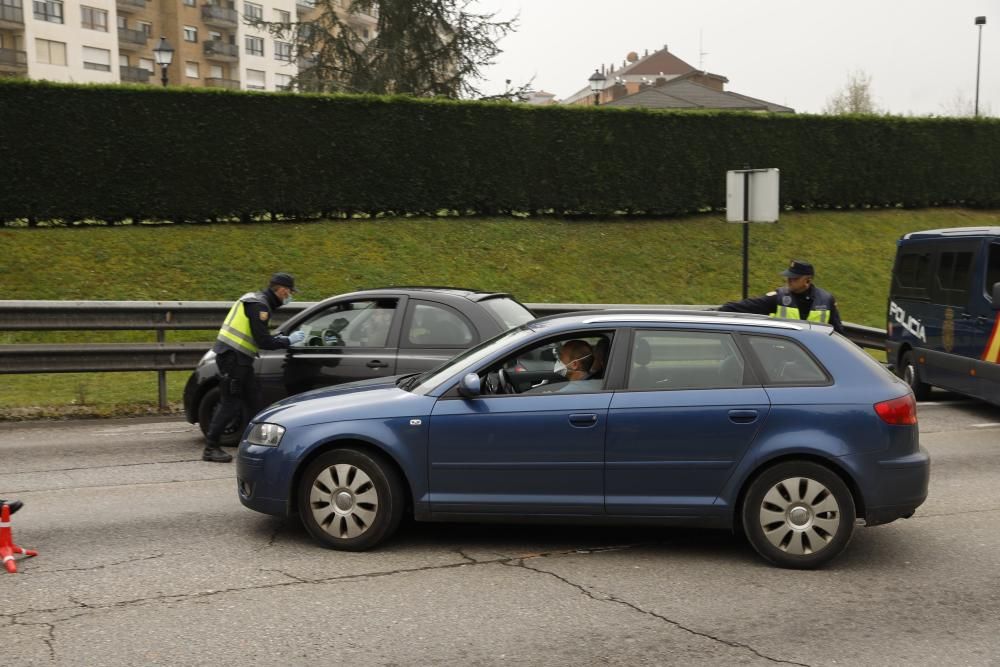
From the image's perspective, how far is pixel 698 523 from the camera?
6.32 m

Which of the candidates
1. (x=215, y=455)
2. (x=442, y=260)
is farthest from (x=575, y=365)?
(x=442, y=260)

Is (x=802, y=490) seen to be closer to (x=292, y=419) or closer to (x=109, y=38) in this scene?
(x=292, y=419)

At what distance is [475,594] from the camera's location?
5730 millimetres

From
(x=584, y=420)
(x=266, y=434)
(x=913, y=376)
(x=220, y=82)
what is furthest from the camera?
(x=220, y=82)

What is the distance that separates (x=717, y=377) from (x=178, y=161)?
17767mm

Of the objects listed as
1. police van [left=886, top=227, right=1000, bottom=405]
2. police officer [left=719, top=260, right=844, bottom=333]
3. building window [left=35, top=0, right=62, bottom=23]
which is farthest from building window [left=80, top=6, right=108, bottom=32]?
police officer [left=719, top=260, right=844, bottom=333]

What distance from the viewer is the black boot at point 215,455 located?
31.0ft

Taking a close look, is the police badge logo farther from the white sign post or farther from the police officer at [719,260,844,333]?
the white sign post

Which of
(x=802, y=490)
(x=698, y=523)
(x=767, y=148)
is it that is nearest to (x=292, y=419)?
(x=698, y=523)

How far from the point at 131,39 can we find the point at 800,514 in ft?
231

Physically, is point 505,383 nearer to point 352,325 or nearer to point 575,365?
point 575,365

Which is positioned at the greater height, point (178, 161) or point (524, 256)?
point (178, 161)

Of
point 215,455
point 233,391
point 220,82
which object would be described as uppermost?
point 220,82

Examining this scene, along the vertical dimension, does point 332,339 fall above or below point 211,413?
above
